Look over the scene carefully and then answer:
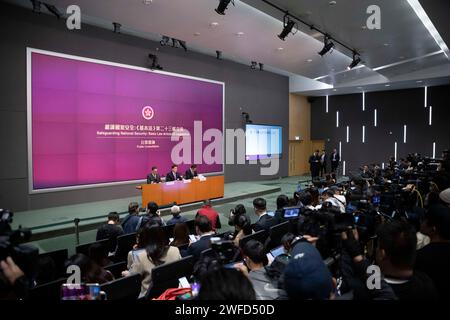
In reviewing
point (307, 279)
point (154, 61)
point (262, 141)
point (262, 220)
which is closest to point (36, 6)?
point (154, 61)

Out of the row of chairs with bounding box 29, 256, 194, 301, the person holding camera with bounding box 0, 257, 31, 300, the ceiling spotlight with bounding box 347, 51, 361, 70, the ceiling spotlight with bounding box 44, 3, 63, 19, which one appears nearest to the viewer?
the person holding camera with bounding box 0, 257, 31, 300

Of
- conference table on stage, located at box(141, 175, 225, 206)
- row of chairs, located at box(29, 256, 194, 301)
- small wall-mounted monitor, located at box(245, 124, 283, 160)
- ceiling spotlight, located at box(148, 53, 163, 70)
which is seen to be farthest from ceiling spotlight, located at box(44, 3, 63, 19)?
small wall-mounted monitor, located at box(245, 124, 283, 160)

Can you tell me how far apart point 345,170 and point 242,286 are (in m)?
15.7

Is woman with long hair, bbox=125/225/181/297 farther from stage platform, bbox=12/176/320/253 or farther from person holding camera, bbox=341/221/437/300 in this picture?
stage platform, bbox=12/176/320/253

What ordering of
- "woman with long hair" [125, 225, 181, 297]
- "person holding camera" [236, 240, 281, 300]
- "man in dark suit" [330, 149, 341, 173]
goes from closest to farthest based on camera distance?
"person holding camera" [236, 240, 281, 300] < "woman with long hair" [125, 225, 181, 297] < "man in dark suit" [330, 149, 341, 173]

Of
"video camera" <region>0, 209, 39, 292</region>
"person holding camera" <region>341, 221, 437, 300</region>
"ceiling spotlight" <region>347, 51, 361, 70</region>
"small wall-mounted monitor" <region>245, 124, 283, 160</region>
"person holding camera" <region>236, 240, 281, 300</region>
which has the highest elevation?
"ceiling spotlight" <region>347, 51, 361, 70</region>

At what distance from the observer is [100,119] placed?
27.4ft

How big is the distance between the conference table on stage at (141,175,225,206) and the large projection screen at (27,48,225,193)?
1691mm

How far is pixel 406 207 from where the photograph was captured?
13.1 ft

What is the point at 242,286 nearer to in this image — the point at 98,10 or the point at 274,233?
the point at 274,233

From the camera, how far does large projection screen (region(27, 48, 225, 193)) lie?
24.0ft

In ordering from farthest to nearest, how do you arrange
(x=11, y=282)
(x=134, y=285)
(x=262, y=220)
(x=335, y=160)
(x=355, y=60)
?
1. (x=335, y=160)
2. (x=355, y=60)
3. (x=262, y=220)
4. (x=134, y=285)
5. (x=11, y=282)

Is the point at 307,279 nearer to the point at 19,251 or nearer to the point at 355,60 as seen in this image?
the point at 19,251

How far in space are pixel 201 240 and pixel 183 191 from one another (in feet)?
16.6
